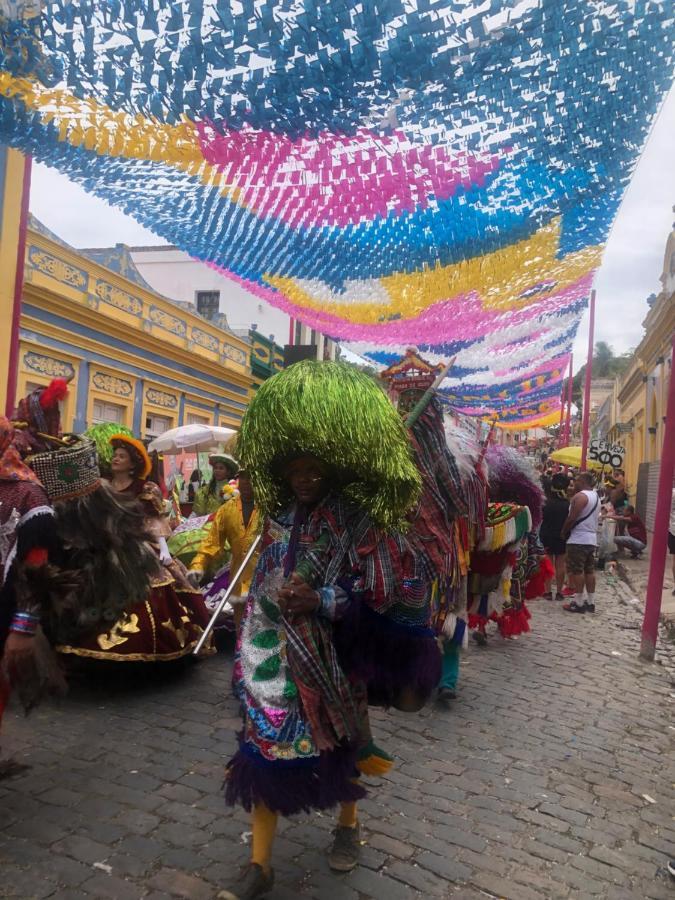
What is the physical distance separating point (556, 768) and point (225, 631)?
3044mm

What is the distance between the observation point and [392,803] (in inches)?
132

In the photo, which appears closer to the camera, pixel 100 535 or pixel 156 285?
pixel 100 535

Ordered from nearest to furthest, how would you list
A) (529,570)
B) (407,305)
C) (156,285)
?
(407,305)
(529,570)
(156,285)

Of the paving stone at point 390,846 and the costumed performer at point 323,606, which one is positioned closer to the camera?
the costumed performer at point 323,606

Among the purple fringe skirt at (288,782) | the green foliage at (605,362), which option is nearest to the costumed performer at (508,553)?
the purple fringe skirt at (288,782)

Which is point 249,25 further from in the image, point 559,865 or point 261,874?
point 559,865

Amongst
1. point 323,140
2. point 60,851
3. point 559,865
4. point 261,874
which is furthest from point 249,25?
point 559,865

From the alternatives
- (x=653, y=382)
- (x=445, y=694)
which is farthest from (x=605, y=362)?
(x=445, y=694)

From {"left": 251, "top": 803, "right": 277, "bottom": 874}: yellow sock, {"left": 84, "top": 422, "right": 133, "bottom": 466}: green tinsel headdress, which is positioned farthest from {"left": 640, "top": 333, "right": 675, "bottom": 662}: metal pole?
{"left": 251, "top": 803, "right": 277, "bottom": 874}: yellow sock

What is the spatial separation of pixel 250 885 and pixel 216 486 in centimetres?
570

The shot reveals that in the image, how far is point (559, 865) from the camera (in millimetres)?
2902

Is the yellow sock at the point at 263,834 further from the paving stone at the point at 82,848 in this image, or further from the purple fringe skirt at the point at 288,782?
the paving stone at the point at 82,848

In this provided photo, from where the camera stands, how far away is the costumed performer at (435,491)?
12.6 ft

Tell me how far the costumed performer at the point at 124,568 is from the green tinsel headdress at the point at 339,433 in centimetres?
106
